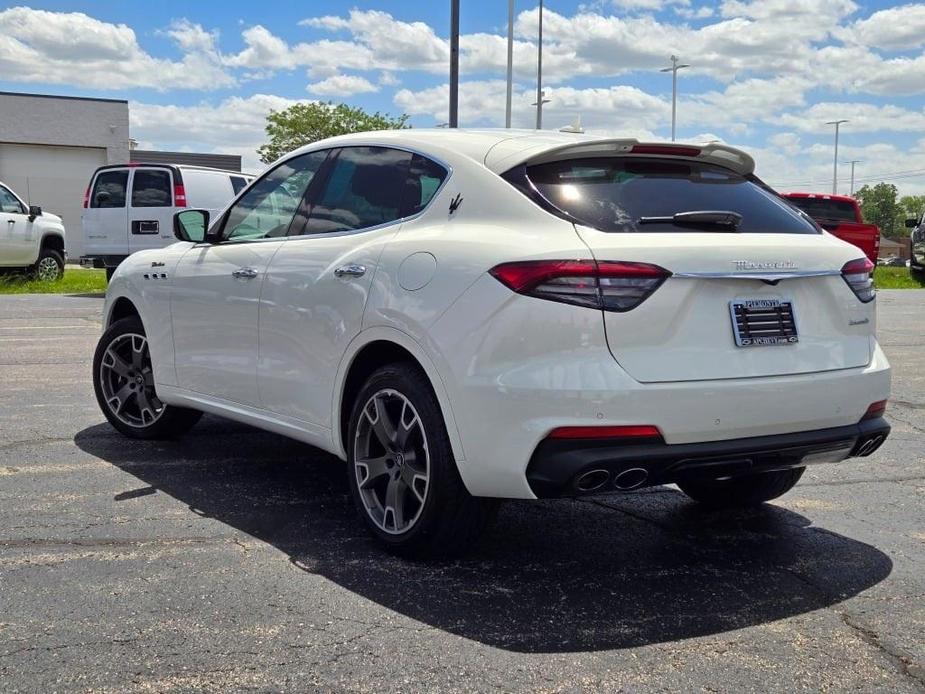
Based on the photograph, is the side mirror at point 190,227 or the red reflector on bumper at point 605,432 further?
the side mirror at point 190,227

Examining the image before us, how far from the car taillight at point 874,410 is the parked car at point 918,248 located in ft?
74.8

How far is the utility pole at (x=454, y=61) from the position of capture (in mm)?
19344

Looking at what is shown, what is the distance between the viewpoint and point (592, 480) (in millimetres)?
3686

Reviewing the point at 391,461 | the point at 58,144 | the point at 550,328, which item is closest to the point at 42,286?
the point at 391,461

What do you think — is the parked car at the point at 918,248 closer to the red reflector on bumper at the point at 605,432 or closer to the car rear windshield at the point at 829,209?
the car rear windshield at the point at 829,209

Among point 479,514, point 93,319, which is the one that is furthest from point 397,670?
point 93,319

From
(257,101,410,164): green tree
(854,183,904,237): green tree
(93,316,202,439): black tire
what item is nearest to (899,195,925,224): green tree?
(854,183,904,237): green tree

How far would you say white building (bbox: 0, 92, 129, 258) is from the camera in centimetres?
4366

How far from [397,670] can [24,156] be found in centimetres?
4539

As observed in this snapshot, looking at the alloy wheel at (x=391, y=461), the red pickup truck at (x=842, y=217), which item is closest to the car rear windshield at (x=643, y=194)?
the alloy wheel at (x=391, y=461)

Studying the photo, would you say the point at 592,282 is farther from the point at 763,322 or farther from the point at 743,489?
the point at 743,489

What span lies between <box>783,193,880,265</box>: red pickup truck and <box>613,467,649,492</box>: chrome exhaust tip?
20505 mm

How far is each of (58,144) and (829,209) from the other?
32.1 meters

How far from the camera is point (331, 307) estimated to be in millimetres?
4559
